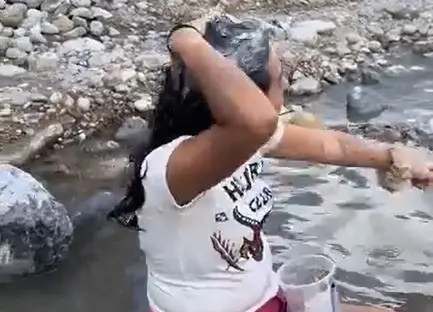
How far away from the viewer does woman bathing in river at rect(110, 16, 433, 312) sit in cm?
201

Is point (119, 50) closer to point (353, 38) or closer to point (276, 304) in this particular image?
point (353, 38)

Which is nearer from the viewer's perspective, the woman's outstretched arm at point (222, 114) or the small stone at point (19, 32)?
the woman's outstretched arm at point (222, 114)

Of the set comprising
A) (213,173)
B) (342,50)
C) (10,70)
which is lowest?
(10,70)

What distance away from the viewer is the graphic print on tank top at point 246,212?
89.7 inches

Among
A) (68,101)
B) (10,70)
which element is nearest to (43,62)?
(10,70)

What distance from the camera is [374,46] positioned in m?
6.60

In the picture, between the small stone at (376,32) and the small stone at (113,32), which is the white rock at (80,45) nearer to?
the small stone at (113,32)

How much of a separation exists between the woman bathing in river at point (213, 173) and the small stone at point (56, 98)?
3.06m

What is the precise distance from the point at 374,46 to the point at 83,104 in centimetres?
216

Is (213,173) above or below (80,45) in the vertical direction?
above

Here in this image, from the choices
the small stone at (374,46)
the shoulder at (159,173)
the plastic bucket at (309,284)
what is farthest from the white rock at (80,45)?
the shoulder at (159,173)

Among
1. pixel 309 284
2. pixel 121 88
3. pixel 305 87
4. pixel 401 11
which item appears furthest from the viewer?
pixel 401 11

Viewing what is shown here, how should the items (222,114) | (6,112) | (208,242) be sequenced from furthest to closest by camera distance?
(6,112)
(208,242)
(222,114)

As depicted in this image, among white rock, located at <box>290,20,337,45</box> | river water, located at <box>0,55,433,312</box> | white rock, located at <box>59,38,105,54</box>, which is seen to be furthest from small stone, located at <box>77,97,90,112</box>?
white rock, located at <box>290,20,337,45</box>
